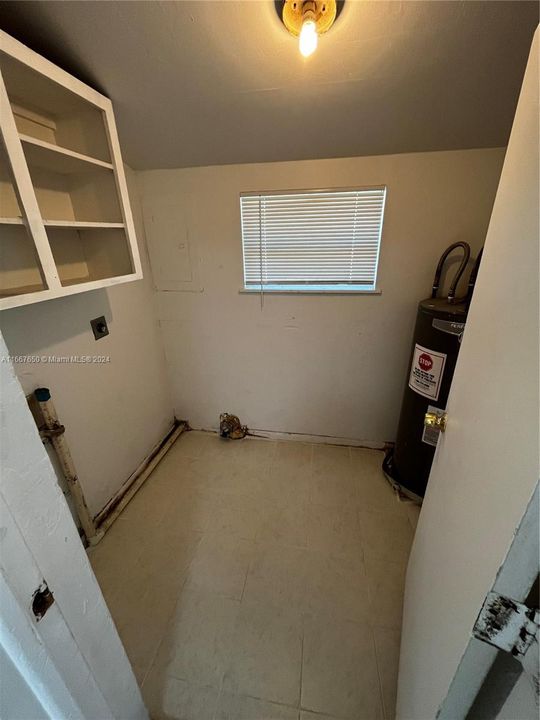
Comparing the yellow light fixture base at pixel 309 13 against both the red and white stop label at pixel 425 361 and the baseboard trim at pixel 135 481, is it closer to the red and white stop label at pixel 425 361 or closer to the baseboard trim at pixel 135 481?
the red and white stop label at pixel 425 361

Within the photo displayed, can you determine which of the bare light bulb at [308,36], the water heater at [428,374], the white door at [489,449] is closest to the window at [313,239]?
the water heater at [428,374]

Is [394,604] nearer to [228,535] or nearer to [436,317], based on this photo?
[228,535]

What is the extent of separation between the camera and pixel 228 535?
1.51 meters

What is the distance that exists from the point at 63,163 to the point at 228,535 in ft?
6.43

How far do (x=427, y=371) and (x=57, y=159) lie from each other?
1962 mm

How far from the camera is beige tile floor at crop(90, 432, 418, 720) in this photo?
3.20 ft

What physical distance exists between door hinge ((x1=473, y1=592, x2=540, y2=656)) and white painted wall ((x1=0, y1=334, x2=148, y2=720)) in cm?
72

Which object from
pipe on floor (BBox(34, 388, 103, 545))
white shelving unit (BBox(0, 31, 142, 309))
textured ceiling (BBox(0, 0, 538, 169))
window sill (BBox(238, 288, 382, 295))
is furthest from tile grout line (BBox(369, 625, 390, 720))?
textured ceiling (BBox(0, 0, 538, 169))

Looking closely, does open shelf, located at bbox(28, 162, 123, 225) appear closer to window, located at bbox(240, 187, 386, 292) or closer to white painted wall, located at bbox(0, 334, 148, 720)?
window, located at bbox(240, 187, 386, 292)

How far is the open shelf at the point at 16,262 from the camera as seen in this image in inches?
39.5

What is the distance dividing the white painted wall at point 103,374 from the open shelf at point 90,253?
0.13m

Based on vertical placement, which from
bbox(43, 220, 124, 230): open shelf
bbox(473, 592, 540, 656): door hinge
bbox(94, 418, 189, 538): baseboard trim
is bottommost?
bbox(94, 418, 189, 538): baseboard trim

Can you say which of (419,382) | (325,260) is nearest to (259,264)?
(325,260)

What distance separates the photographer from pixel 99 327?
152 centimetres
